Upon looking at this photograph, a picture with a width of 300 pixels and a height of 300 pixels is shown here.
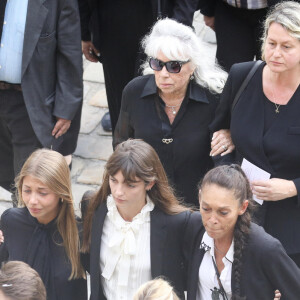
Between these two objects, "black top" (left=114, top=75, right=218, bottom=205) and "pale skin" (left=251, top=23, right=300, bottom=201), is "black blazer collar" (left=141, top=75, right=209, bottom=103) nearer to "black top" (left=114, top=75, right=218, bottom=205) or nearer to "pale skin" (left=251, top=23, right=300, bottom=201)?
"black top" (left=114, top=75, right=218, bottom=205)

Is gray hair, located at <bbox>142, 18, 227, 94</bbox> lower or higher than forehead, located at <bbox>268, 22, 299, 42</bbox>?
lower

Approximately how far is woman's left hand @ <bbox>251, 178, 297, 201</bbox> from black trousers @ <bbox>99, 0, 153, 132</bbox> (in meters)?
1.86

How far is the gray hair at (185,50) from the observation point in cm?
504

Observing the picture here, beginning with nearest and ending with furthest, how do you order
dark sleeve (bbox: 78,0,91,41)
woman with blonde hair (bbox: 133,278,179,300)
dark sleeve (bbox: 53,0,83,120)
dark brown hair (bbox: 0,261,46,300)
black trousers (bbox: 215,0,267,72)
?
1. woman with blonde hair (bbox: 133,278,179,300)
2. dark brown hair (bbox: 0,261,46,300)
3. dark sleeve (bbox: 53,0,83,120)
4. black trousers (bbox: 215,0,267,72)
5. dark sleeve (bbox: 78,0,91,41)

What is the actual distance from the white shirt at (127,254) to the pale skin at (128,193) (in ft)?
0.13

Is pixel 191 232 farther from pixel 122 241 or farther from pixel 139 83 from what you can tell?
pixel 139 83

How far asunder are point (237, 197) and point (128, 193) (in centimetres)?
58

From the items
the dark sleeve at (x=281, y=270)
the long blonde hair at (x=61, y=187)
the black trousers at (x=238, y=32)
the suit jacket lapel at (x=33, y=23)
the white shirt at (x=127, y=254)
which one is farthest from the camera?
the black trousers at (x=238, y=32)

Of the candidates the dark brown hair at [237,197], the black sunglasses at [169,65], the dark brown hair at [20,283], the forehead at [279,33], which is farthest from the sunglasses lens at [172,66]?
the dark brown hair at [20,283]

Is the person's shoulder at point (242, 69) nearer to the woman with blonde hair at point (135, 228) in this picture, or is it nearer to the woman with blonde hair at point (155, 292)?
the woman with blonde hair at point (135, 228)

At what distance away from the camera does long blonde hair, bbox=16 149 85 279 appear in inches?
181

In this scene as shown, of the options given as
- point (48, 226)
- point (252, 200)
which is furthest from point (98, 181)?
point (252, 200)

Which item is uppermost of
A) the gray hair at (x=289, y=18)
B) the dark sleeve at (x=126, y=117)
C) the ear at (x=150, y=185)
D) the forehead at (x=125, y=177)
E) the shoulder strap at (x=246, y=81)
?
the gray hair at (x=289, y=18)

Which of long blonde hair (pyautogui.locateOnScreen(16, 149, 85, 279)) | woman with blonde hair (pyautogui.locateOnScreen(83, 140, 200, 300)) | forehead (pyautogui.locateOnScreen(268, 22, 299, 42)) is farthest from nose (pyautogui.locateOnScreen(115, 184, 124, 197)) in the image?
forehead (pyautogui.locateOnScreen(268, 22, 299, 42))
